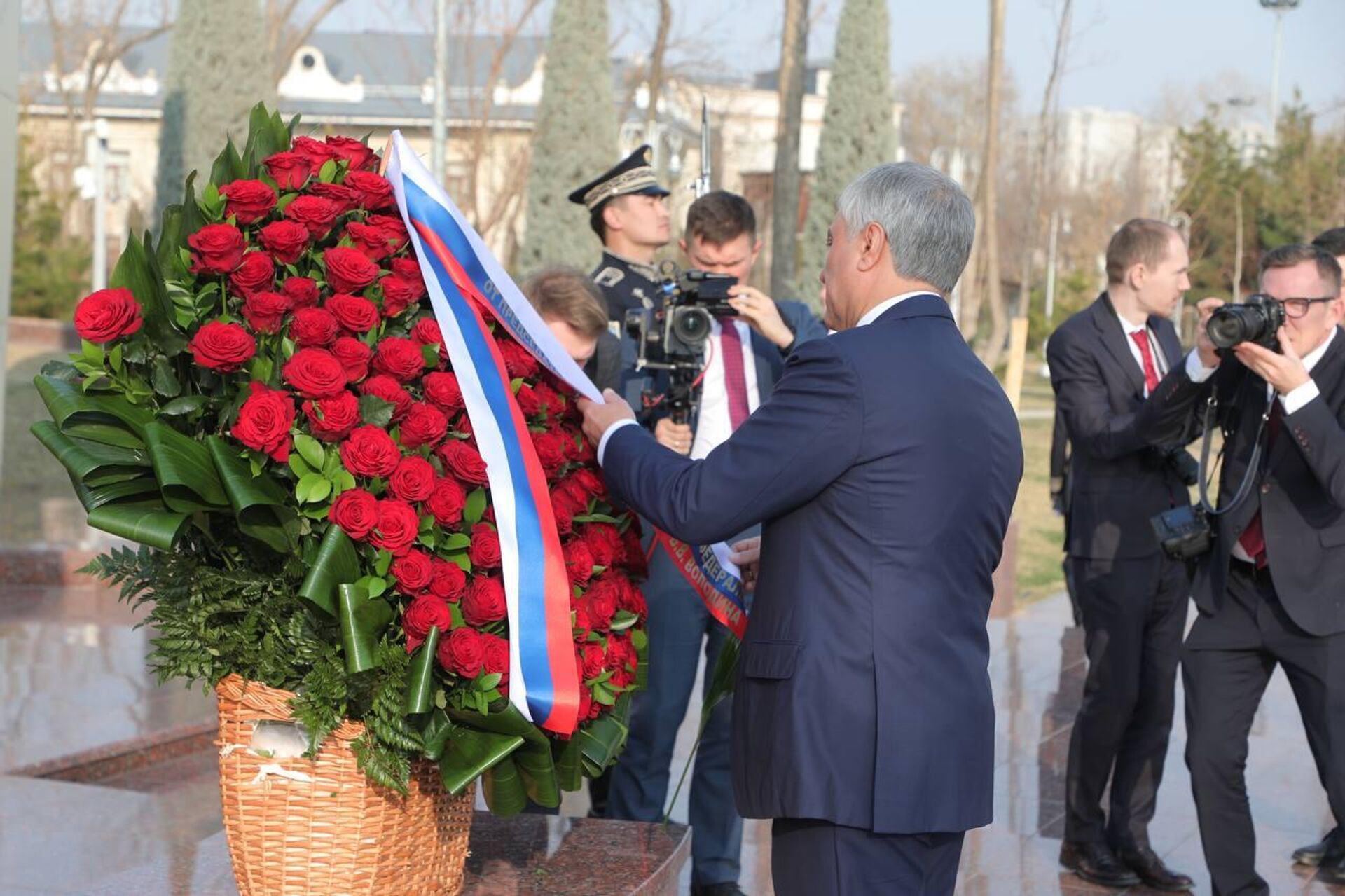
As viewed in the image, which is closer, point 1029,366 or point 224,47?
point 224,47

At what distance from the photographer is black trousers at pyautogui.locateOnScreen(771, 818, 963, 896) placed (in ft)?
9.36

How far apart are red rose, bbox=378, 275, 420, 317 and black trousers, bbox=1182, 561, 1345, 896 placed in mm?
2914

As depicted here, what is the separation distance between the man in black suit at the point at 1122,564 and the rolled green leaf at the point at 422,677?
10.3 ft

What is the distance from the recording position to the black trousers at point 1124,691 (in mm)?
5355

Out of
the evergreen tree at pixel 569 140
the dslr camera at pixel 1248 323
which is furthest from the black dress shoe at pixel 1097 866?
the evergreen tree at pixel 569 140

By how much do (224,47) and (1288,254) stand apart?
15929 mm

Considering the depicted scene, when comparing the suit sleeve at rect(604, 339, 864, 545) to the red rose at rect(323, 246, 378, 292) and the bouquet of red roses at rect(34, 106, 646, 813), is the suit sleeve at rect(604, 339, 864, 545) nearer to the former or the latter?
the bouquet of red roses at rect(34, 106, 646, 813)

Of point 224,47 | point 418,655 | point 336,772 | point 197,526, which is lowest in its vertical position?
point 336,772

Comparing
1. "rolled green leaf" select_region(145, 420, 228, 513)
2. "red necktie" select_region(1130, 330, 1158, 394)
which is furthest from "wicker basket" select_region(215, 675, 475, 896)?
"red necktie" select_region(1130, 330, 1158, 394)

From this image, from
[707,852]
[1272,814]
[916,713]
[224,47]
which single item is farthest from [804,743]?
[224,47]

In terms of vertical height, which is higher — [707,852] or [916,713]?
[916,713]

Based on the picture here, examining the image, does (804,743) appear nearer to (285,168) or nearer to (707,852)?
(285,168)

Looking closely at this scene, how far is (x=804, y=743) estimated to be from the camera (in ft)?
9.33

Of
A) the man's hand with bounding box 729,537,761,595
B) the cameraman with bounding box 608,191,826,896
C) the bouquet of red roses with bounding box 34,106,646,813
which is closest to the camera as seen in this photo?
the bouquet of red roses with bounding box 34,106,646,813
